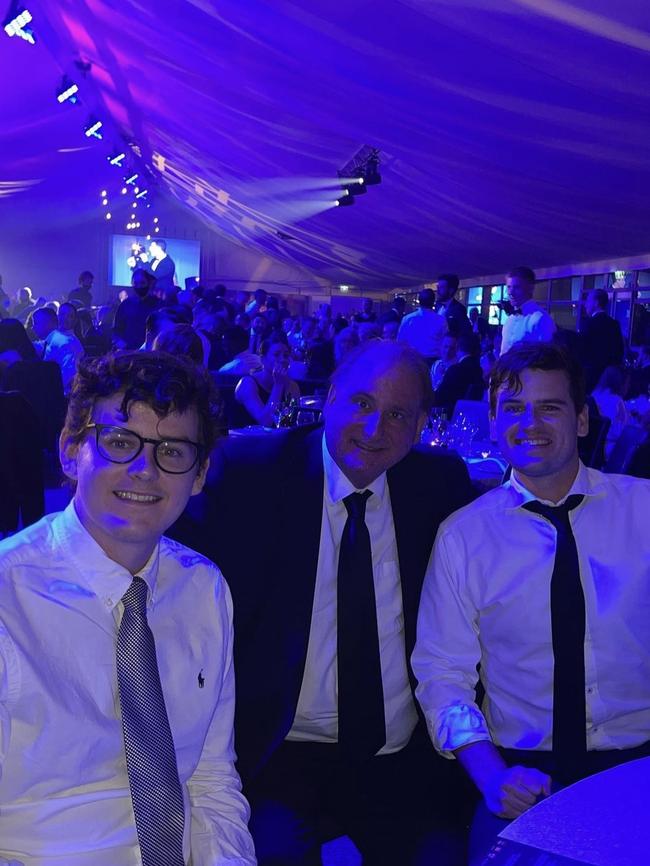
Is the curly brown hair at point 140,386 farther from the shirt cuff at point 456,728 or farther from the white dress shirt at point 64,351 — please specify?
the white dress shirt at point 64,351

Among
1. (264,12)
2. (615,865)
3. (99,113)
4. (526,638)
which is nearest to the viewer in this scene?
(615,865)

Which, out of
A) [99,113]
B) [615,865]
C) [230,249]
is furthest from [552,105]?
[230,249]

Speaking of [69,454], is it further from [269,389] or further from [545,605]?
[269,389]

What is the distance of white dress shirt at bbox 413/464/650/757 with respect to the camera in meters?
1.72

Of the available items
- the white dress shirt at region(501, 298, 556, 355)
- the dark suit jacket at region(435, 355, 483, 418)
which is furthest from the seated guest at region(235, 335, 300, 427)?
the white dress shirt at region(501, 298, 556, 355)

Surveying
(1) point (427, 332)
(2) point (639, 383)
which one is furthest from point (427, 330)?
(2) point (639, 383)

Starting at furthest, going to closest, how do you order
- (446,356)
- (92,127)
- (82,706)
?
(92,127) < (446,356) < (82,706)

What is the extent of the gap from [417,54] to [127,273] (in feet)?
56.9

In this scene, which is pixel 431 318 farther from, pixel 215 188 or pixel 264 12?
pixel 215 188

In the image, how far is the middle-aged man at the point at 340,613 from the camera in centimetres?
174

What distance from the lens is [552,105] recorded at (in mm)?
4668

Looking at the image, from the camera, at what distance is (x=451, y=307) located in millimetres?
8086

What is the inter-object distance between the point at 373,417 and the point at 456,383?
432cm

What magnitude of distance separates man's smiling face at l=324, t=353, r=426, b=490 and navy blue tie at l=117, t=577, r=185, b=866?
74cm
